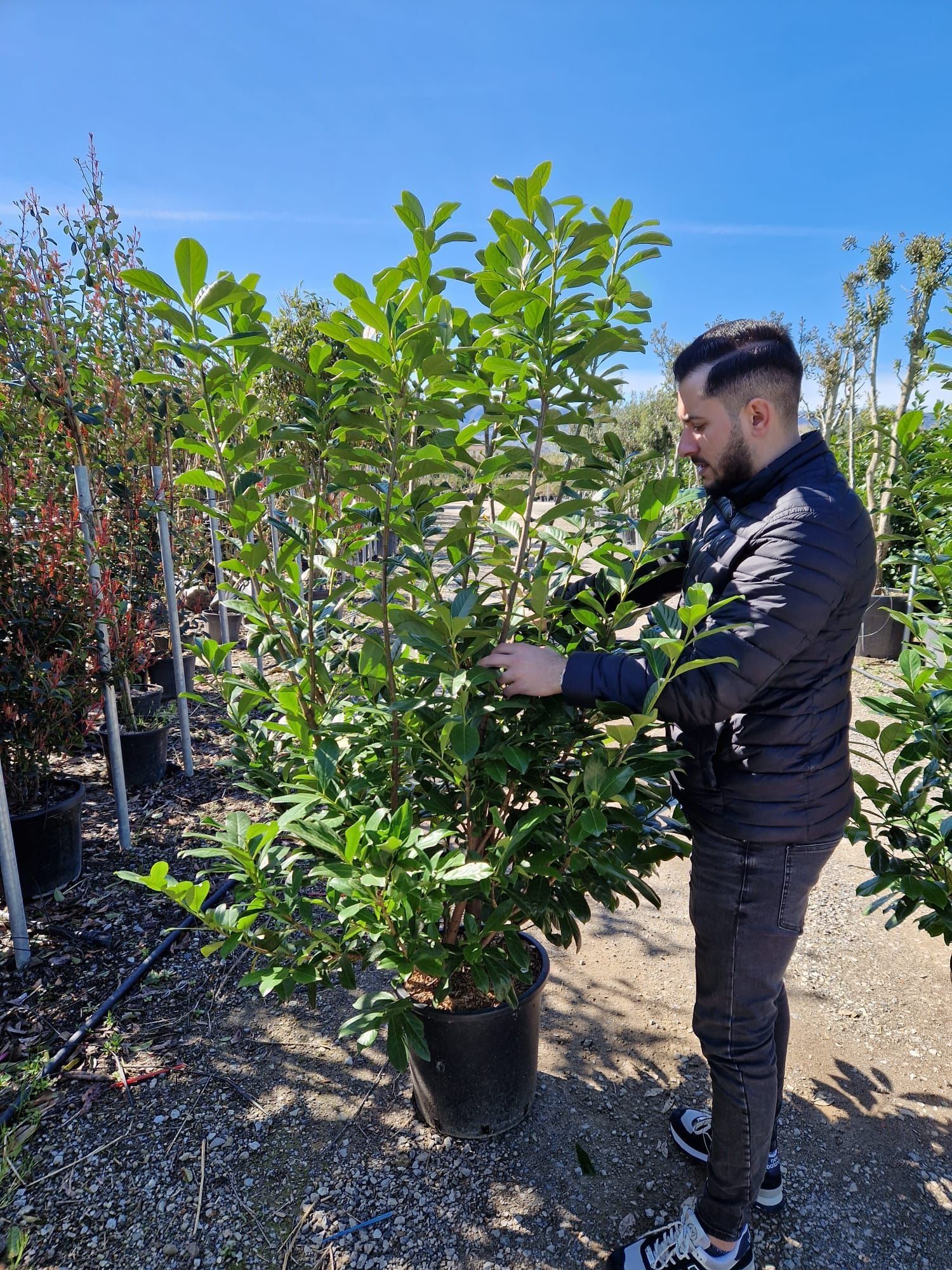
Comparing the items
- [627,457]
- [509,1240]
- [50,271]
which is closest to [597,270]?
[627,457]

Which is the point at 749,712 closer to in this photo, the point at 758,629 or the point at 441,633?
the point at 758,629

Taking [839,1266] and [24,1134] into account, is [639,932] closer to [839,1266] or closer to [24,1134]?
[839,1266]

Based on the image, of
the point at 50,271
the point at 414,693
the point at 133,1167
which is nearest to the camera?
the point at 414,693

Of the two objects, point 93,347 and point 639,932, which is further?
point 93,347

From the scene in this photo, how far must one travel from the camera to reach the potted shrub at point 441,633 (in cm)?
151

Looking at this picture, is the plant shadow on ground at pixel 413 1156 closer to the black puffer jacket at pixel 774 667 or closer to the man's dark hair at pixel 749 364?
the black puffer jacket at pixel 774 667

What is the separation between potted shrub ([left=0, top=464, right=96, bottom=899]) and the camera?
3.28m

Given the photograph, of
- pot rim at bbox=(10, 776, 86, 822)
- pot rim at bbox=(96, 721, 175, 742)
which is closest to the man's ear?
pot rim at bbox=(10, 776, 86, 822)

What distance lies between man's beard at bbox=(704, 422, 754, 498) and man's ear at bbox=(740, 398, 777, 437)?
0.02 metres

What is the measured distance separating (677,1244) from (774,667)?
1410mm

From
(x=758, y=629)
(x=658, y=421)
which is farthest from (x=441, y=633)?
(x=658, y=421)

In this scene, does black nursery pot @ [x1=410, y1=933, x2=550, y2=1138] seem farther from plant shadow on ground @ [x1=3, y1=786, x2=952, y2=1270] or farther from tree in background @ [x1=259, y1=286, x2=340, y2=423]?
tree in background @ [x1=259, y1=286, x2=340, y2=423]

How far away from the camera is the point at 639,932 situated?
331cm

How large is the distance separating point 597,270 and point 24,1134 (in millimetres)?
2750
